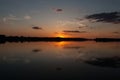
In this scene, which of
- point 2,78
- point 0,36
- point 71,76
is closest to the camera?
point 2,78

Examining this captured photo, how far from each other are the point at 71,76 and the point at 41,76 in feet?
8.21

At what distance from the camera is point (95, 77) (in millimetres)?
17203

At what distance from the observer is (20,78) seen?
54.0ft

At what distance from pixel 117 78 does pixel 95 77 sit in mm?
1756

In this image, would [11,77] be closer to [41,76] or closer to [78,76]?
[41,76]

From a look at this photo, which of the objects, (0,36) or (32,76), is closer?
(32,76)

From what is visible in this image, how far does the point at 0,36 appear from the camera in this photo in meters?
174

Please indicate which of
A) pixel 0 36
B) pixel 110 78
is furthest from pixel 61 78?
pixel 0 36

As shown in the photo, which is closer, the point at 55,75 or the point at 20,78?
the point at 20,78

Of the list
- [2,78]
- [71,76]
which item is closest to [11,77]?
[2,78]

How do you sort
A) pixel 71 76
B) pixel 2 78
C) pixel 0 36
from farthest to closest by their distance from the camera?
pixel 0 36 < pixel 71 76 < pixel 2 78

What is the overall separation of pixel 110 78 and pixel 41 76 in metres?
5.65

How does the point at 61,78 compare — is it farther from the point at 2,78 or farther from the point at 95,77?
the point at 2,78

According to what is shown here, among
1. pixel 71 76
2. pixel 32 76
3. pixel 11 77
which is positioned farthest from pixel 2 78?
pixel 71 76
